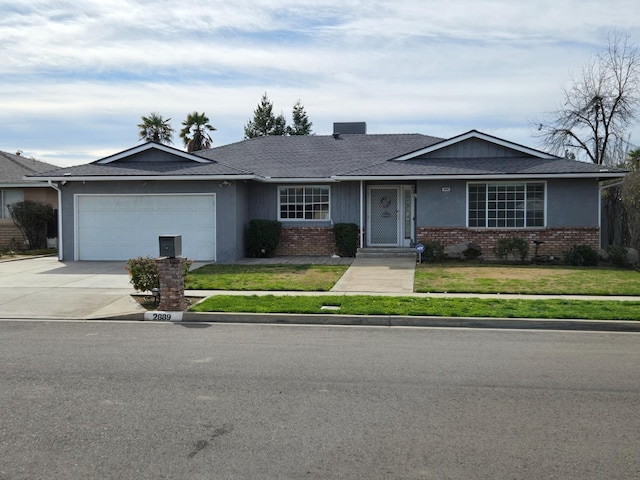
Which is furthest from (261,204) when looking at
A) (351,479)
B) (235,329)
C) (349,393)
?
(351,479)

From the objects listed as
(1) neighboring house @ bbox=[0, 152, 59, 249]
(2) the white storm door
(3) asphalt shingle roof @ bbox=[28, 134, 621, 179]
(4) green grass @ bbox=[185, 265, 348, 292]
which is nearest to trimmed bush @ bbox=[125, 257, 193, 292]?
(4) green grass @ bbox=[185, 265, 348, 292]

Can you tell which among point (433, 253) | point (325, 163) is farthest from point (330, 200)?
point (433, 253)

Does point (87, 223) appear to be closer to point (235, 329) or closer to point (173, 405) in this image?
point (235, 329)

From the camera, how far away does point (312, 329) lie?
1005 centimetres

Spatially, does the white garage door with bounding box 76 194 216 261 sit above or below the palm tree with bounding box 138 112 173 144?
below

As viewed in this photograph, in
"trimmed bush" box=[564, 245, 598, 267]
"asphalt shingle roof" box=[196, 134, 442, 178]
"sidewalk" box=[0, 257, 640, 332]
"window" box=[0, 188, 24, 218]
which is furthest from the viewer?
"window" box=[0, 188, 24, 218]

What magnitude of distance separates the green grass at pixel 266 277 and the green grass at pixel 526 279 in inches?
90.2

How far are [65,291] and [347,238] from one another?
995 centimetres

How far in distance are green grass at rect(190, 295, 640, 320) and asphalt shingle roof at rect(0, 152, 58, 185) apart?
17.4m

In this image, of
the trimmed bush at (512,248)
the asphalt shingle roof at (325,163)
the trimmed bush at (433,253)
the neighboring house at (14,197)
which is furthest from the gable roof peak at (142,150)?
the trimmed bush at (512,248)

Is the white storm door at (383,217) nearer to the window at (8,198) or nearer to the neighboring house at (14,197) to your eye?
the neighboring house at (14,197)

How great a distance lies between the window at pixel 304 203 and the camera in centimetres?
2217

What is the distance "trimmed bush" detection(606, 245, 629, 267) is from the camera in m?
18.2

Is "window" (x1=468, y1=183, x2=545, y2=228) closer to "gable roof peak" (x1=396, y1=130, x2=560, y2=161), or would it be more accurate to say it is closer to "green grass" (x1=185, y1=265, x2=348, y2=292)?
"gable roof peak" (x1=396, y1=130, x2=560, y2=161)
